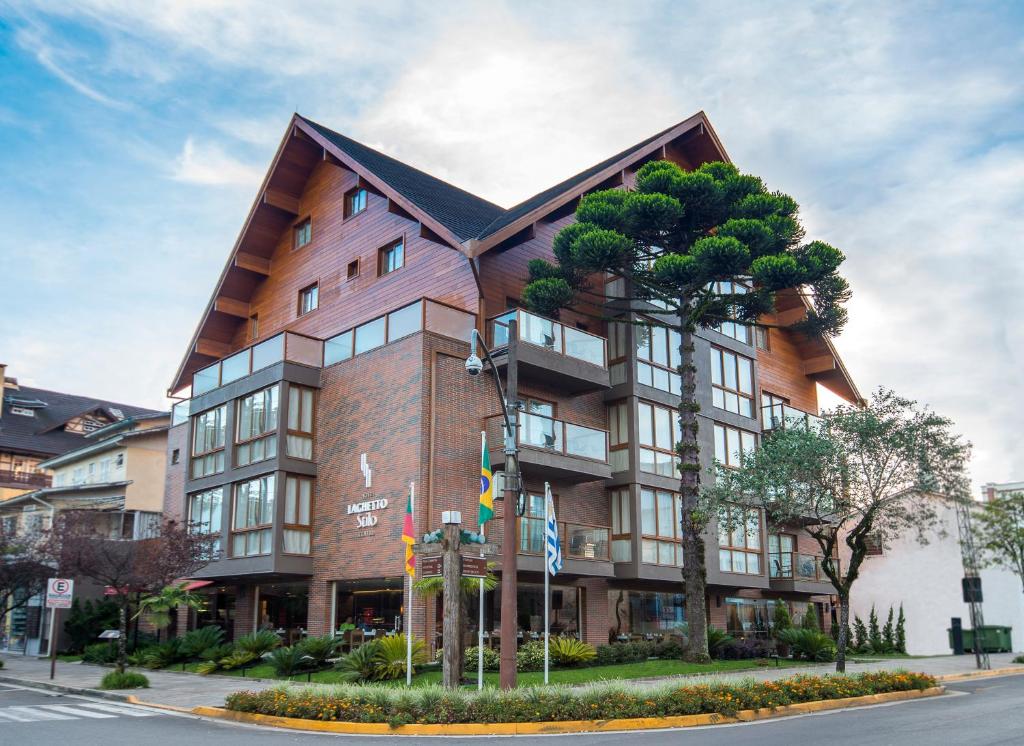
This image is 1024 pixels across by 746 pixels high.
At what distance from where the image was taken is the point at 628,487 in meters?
28.8

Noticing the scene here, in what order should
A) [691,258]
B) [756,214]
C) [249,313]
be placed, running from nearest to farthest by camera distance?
[691,258] < [756,214] < [249,313]

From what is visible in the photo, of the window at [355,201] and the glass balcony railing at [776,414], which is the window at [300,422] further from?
the glass balcony railing at [776,414]

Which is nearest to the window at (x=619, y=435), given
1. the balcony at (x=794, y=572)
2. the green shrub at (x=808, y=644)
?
the green shrub at (x=808, y=644)

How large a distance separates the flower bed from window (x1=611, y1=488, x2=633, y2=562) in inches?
418

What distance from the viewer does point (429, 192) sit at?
105 ft

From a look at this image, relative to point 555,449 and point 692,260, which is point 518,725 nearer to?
point 555,449

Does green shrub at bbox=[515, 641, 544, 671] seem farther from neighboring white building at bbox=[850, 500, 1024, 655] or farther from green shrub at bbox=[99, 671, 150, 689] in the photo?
neighboring white building at bbox=[850, 500, 1024, 655]

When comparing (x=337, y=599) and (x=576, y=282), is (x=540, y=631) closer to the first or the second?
(x=337, y=599)

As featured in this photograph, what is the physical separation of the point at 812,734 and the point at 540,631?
1347cm

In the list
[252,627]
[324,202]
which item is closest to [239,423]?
[252,627]

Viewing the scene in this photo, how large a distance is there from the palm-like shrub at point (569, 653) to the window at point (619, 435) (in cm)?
613

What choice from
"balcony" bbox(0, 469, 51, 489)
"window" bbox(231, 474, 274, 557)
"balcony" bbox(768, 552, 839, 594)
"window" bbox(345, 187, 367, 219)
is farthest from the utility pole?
"balcony" bbox(0, 469, 51, 489)

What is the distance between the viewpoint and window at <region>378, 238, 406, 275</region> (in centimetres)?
3006

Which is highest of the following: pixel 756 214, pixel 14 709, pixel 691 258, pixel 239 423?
pixel 756 214
